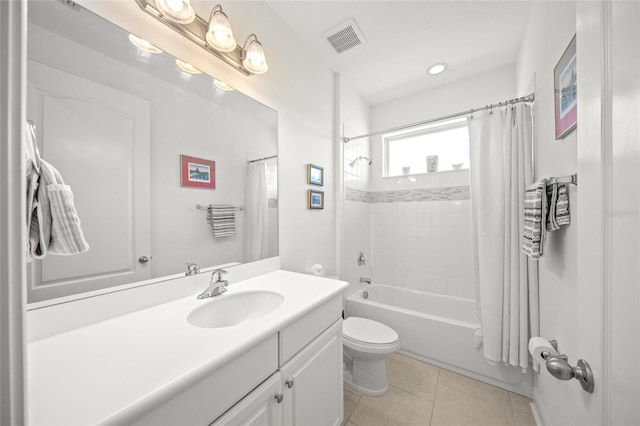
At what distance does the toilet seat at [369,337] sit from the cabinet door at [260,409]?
0.85 metres

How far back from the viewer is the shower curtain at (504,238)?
1.48 meters

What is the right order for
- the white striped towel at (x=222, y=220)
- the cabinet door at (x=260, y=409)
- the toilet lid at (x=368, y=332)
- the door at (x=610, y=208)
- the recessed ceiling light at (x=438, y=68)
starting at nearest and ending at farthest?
the door at (x=610, y=208) → the cabinet door at (x=260, y=409) → the white striped towel at (x=222, y=220) → the toilet lid at (x=368, y=332) → the recessed ceiling light at (x=438, y=68)

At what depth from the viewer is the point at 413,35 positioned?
1730 mm

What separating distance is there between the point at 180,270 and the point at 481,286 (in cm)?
191

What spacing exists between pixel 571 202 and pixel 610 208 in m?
0.79

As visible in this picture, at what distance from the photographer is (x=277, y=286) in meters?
1.22

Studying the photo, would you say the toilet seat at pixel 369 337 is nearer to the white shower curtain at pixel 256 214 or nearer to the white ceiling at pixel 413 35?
the white shower curtain at pixel 256 214

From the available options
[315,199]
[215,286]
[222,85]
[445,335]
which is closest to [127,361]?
[215,286]

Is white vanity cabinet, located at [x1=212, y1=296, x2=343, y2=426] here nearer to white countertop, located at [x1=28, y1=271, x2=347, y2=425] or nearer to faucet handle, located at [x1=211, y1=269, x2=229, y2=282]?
white countertop, located at [x1=28, y1=271, x2=347, y2=425]

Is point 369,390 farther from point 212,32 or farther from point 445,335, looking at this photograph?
point 212,32

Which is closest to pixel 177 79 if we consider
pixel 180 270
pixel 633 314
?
pixel 180 270

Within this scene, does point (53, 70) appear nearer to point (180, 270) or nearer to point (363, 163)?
point (180, 270)

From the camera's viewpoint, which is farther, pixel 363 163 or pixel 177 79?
pixel 363 163

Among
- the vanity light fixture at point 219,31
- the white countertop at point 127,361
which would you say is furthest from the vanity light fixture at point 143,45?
the white countertop at point 127,361
